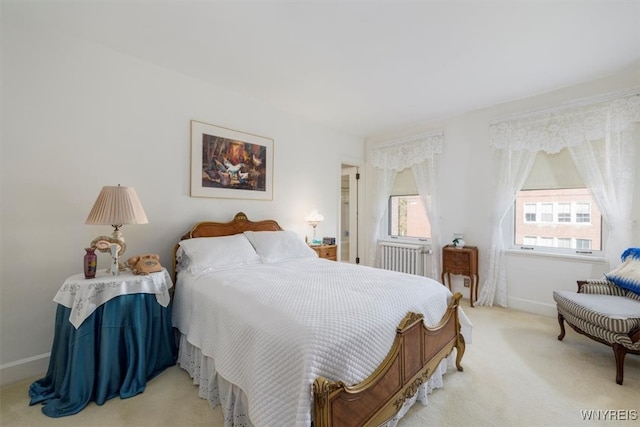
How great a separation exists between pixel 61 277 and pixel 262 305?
188cm

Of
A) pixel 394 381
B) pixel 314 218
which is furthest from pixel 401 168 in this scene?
pixel 394 381

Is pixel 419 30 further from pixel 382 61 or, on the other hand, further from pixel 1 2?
pixel 1 2

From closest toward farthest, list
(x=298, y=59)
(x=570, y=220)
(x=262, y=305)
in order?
(x=262, y=305)
(x=298, y=59)
(x=570, y=220)

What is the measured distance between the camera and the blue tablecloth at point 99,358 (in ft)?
5.56

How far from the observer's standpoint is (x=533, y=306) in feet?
10.8

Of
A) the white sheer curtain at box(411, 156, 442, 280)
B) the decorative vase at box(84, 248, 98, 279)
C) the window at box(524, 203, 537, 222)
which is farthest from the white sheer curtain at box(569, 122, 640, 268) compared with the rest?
the decorative vase at box(84, 248, 98, 279)

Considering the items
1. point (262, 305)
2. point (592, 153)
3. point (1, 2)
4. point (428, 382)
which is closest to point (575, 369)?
point (428, 382)

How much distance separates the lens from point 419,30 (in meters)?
2.10

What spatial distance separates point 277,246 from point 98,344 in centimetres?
163

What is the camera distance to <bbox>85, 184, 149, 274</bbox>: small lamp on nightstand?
1.94 m

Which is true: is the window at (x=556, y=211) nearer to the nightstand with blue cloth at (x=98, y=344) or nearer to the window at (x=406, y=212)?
the window at (x=406, y=212)

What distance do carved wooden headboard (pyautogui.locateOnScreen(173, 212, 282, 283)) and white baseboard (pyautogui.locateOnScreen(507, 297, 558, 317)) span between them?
10.4 feet

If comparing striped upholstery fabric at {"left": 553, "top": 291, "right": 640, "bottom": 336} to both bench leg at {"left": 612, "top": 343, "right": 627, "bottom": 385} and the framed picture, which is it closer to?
bench leg at {"left": 612, "top": 343, "right": 627, "bottom": 385}

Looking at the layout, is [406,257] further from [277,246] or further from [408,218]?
[277,246]
